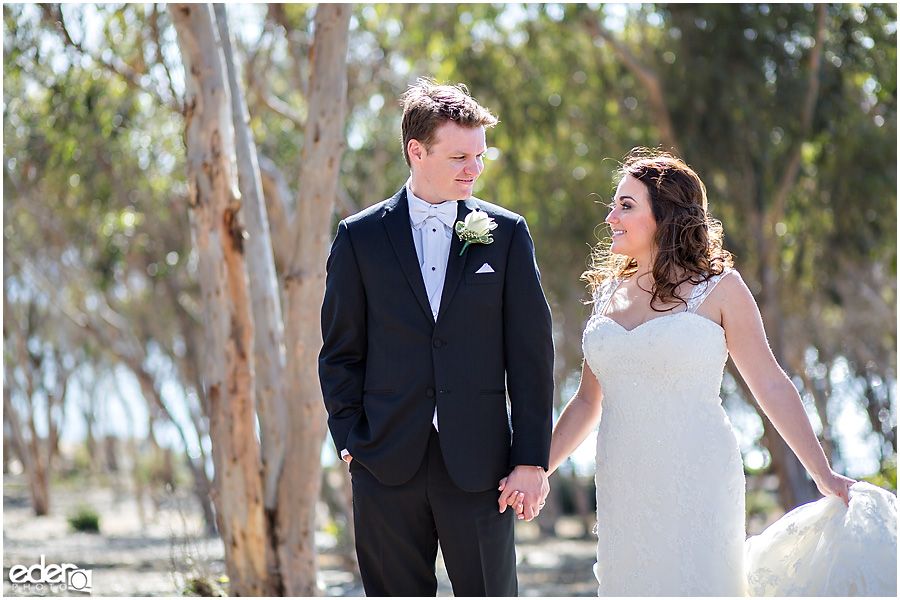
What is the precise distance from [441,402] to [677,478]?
941 millimetres

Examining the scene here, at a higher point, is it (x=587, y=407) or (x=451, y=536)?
(x=587, y=407)

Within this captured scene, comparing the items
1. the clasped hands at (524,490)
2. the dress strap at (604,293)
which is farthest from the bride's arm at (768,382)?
the clasped hands at (524,490)

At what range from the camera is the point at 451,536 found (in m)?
2.86

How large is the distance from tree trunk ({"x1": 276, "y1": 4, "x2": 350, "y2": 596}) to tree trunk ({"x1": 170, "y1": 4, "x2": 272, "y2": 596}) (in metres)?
0.20

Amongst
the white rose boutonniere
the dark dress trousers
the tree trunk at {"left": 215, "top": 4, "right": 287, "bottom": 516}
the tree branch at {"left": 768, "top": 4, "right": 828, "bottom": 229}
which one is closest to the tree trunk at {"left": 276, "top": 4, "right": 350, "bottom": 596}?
the tree trunk at {"left": 215, "top": 4, "right": 287, "bottom": 516}

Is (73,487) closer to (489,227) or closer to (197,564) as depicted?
(197,564)

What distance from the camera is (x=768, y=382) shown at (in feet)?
10.7

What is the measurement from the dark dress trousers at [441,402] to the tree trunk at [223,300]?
2.41 metres

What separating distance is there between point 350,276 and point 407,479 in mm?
670

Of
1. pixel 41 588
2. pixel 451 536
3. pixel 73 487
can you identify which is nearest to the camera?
pixel 451 536

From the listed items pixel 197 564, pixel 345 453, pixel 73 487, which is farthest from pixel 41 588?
pixel 73 487

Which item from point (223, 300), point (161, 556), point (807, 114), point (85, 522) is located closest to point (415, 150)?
point (223, 300)

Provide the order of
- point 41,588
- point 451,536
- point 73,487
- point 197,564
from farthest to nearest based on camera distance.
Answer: point 73,487 < point 41,588 < point 197,564 < point 451,536

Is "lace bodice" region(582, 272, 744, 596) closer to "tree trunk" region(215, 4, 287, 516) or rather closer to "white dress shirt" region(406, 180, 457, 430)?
"white dress shirt" region(406, 180, 457, 430)
